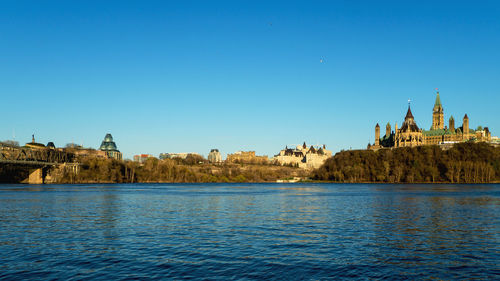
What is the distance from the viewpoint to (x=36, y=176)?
18712 cm

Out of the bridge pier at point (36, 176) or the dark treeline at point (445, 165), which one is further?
the bridge pier at point (36, 176)

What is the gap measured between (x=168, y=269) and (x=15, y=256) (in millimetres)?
9288

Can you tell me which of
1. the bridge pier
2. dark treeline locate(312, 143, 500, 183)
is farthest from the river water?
the bridge pier

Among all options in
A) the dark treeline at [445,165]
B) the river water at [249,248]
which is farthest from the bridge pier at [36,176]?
the river water at [249,248]

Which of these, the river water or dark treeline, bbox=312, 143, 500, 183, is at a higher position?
dark treeline, bbox=312, 143, 500, 183

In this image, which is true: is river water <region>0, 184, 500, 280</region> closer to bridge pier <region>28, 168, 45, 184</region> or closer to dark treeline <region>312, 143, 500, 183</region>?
dark treeline <region>312, 143, 500, 183</region>

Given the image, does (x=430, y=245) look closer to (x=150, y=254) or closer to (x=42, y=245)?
(x=150, y=254)

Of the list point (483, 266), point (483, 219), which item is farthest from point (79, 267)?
point (483, 219)

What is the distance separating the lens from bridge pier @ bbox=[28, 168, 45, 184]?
18662cm

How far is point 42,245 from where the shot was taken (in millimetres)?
26359

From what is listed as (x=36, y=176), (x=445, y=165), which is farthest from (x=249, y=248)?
(x=36, y=176)

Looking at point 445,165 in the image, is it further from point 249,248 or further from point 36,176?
point 36,176

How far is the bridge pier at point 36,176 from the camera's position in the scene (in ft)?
612

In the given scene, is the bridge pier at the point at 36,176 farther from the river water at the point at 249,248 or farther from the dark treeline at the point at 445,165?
the river water at the point at 249,248
